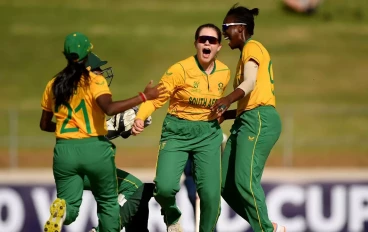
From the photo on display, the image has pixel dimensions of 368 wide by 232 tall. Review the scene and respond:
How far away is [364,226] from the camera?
11.7 metres

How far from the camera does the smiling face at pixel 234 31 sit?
8.32 meters

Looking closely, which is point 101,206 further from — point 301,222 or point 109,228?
point 301,222

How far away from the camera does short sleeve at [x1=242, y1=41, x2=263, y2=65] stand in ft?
26.6

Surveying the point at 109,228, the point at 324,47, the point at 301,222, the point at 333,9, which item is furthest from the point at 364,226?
the point at 333,9

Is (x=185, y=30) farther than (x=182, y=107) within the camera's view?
Yes

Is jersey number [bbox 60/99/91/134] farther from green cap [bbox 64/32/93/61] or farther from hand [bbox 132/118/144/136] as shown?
hand [bbox 132/118/144/136]

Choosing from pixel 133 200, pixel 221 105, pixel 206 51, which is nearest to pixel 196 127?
pixel 221 105

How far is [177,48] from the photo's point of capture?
29.2 meters

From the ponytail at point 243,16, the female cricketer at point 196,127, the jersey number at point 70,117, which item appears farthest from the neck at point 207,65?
the jersey number at point 70,117

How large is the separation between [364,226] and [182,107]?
4414mm

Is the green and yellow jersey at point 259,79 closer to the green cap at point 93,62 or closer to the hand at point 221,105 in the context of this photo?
the hand at point 221,105

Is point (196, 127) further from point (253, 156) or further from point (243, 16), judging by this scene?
point (243, 16)

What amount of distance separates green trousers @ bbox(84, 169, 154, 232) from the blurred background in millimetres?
11268

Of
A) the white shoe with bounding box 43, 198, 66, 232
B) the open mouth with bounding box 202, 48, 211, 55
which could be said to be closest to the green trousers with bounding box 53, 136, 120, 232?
the white shoe with bounding box 43, 198, 66, 232
